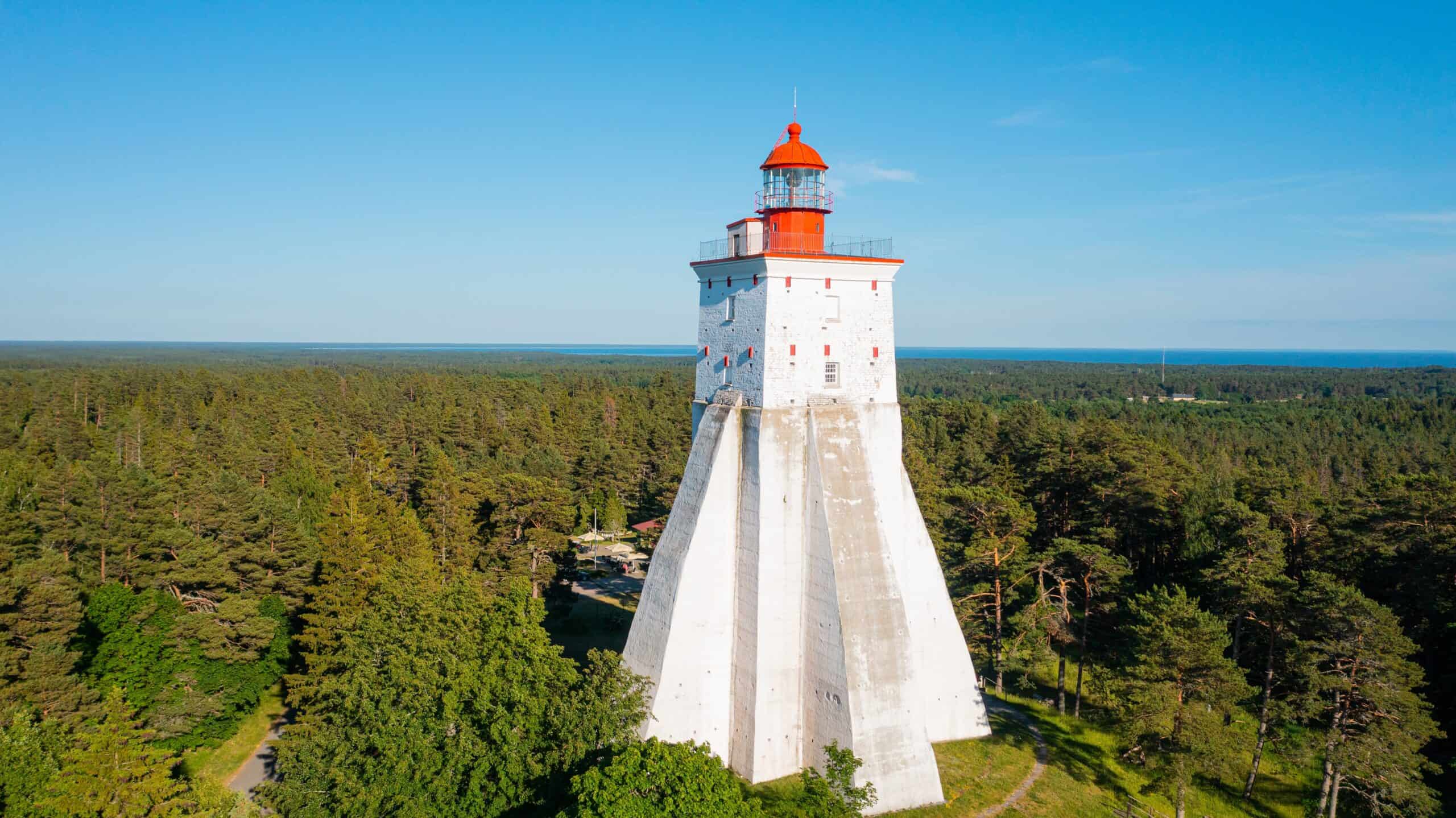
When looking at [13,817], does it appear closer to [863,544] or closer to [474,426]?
[863,544]

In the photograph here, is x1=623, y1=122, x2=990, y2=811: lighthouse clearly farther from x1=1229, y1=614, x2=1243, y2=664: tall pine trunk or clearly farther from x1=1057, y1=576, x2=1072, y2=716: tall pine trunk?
x1=1229, y1=614, x2=1243, y2=664: tall pine trunk

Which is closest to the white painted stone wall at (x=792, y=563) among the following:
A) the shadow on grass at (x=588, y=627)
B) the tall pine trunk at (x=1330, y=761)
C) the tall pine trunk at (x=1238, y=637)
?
the tall pine trunk at (x=1330, y=761)

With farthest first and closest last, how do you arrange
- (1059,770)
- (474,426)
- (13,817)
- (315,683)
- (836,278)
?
(474,426) → (315,683) → (1059,770) → (836,278) → (13,817)

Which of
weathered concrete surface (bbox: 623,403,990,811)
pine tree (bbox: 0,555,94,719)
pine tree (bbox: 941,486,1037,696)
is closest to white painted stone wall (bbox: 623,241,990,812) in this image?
weathered concrete surface (bbox: 623,403,990,811)

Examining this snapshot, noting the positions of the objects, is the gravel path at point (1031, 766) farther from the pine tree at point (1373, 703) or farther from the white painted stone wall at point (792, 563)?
the pine tree at point (1373, 703)

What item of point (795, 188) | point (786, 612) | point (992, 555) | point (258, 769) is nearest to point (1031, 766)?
point (992, 555)

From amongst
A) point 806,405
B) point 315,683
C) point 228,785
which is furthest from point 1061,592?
point 228,785

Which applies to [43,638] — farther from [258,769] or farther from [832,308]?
[832,308]
